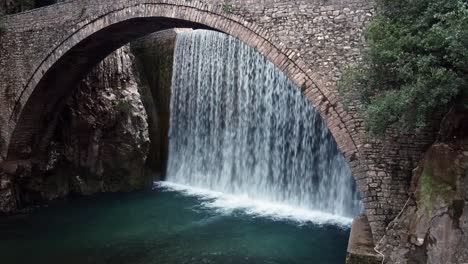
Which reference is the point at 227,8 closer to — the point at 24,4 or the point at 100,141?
the point at 100,141

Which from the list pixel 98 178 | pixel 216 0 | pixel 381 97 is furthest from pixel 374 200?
pixel 98 178

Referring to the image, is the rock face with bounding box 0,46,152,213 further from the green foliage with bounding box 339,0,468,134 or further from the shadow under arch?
the green foliage with bounding box 339,0,468,134

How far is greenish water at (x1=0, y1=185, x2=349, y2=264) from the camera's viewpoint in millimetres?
9609


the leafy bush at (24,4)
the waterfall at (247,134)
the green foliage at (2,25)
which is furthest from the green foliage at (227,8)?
the leafy bush at (24,4)

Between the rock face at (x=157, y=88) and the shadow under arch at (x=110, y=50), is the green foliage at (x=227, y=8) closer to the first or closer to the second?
the shadow under arch at (x=110, y=50)

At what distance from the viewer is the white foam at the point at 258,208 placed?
1188cm

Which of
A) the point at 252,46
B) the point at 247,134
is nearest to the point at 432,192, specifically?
the point at 252,46

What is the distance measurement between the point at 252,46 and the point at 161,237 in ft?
17.7

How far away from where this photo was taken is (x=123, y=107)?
1470 cm

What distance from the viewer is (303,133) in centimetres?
1337

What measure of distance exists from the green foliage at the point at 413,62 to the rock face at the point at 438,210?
1.68 ft

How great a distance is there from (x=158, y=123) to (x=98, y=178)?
311 cm

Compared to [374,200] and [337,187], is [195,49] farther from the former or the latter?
[374,200]

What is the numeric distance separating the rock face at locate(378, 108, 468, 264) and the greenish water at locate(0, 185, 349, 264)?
3.38 metres
